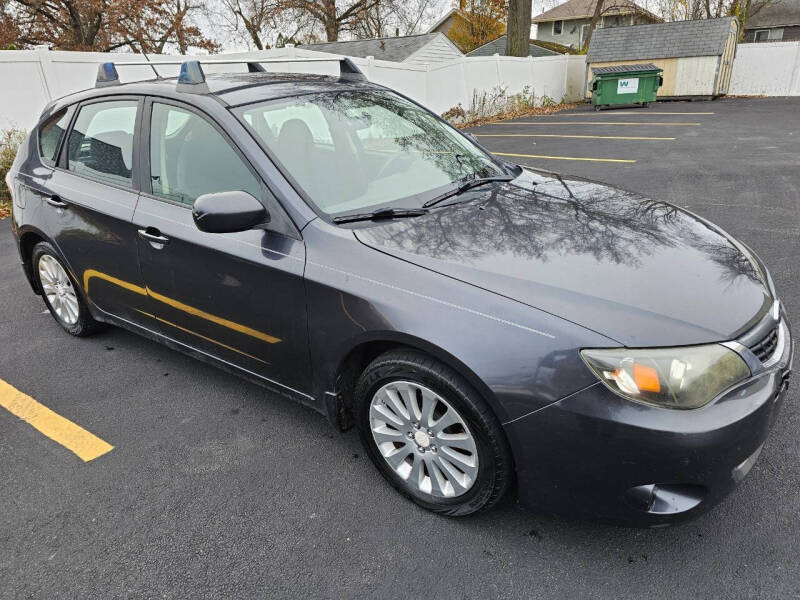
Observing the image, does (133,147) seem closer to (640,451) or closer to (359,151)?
(359,151)

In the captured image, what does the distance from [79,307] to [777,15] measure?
48798 mm

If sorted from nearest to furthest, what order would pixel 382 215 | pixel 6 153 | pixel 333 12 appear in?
pixel 382 215, pixel 6 153, pixel 333 12

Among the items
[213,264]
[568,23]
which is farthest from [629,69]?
[568,23]

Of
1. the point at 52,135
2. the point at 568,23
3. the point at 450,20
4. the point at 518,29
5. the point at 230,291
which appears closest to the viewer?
the point at 230,291

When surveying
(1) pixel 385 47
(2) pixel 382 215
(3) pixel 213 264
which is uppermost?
(1) pixel 385 47

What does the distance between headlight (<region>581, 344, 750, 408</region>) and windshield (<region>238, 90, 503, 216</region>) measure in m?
1.22

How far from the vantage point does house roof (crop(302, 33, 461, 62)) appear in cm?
2308

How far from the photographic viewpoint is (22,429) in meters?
3.13

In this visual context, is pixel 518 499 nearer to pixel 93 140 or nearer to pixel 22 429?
pixel 22 429

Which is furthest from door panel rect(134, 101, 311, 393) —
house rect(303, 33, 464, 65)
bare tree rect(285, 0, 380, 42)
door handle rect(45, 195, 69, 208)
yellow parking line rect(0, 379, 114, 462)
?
bare tree rect(285, 0, 380, 42)

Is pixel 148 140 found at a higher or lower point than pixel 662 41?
lower

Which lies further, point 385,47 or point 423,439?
point 385,47

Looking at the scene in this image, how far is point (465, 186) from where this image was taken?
9.70 feet

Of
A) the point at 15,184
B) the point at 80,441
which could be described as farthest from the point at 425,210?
the point at 15,184
